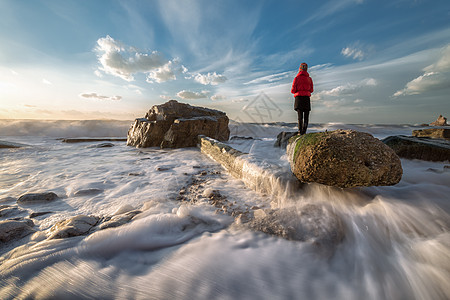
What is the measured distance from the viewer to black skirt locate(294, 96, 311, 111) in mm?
4832

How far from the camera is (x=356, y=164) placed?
1779mm

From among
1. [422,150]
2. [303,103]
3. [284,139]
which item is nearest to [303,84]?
[303,103]

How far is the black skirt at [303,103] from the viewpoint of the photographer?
483 centimetres

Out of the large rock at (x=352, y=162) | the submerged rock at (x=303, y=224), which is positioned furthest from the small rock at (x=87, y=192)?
the large rock at (x=352, y=162)

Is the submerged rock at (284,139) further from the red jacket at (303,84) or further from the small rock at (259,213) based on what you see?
the small rock at (259,213)

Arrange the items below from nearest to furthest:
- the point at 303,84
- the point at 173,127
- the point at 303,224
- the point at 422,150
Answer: the point at 303,224 → the point at 422,150 → the point at 303,84 → the point at 173,127

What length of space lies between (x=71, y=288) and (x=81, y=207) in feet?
4.96

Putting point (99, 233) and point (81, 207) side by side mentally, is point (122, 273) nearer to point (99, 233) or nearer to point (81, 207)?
point (99, 233)

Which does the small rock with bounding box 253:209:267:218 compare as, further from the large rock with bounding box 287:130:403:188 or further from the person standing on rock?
the person standing on rock

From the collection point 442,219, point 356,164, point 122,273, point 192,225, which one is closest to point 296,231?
point 356,164

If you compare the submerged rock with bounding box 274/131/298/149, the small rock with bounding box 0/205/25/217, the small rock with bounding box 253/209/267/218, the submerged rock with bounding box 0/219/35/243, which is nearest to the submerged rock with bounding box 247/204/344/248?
the small rock with bounding box 253/209/267/218

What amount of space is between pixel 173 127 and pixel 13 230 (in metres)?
6.70

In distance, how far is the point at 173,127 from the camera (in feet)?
26.4

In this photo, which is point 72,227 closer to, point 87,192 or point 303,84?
point 87,192
